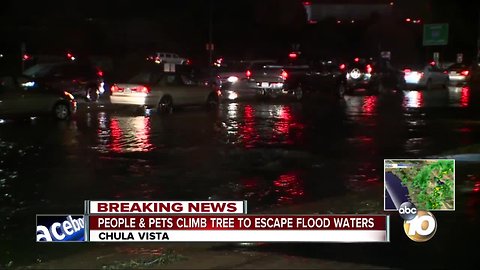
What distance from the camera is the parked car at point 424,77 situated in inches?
1535

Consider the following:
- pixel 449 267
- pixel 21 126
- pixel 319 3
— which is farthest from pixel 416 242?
pixel 319 3

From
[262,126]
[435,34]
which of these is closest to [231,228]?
[262,126]

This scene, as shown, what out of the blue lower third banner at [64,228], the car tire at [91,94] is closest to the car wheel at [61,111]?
the car tire at [91,94]

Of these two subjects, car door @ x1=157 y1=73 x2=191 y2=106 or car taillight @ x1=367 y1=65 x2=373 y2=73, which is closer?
car door @ x1=157 y1=73 x2=191 y2=106

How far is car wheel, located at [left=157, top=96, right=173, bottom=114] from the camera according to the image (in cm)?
2149

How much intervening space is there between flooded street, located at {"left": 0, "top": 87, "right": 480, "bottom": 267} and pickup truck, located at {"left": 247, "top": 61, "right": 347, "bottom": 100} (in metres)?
7.42

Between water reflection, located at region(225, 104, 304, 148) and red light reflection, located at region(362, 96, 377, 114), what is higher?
red light reflection, located at region(362, 96, 377, 114)

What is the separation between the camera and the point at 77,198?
8.92 meters

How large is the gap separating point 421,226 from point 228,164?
232 inches

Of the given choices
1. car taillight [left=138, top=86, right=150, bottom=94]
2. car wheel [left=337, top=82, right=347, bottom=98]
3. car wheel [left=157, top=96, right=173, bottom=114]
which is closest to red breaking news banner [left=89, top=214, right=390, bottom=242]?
car taillight [left=138, top=86, right=150, bottom=94]

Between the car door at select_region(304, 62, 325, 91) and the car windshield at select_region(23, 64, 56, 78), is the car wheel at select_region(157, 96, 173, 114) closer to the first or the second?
the car windshield at select_region(23, 64, 56, 78)

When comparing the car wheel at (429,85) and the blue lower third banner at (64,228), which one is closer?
the blue lower third banner at (64,228)

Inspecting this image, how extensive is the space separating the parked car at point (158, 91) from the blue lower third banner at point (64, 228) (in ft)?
50.0

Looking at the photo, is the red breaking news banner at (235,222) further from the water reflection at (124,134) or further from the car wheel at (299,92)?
the car wheel at (299,92)
